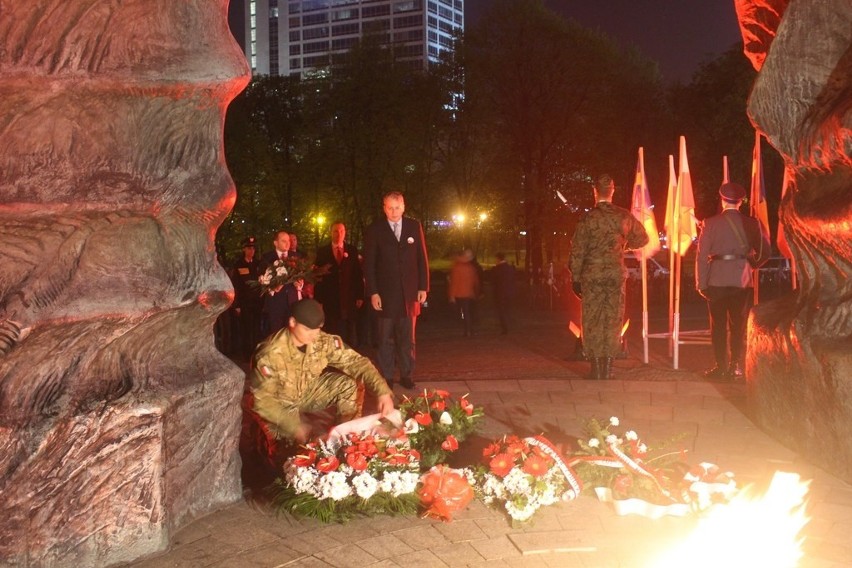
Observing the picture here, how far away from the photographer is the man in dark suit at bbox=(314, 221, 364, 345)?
13.4m

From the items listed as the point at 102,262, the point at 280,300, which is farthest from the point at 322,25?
the point at 102,262

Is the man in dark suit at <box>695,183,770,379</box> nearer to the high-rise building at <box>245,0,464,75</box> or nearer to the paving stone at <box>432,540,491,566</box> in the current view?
the paving stone at <box>432,540,491,566</box>

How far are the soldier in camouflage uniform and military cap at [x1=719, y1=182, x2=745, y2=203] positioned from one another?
2.93 feet

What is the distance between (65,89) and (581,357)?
846cm

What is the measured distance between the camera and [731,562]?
4301mm

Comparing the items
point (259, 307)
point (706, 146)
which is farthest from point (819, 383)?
point (706, 146)

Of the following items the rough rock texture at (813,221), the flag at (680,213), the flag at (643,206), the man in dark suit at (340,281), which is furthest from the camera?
the man in dark suit at (340,281)

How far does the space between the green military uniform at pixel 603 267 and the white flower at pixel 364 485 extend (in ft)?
17.2

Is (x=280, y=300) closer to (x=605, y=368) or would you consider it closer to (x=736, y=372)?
(x=605, y=368)

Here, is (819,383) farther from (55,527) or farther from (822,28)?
(55,527)

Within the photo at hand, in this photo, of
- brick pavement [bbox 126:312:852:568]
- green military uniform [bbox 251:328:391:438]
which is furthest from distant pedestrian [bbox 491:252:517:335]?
green military uniform [bbox 251:328:391:438]

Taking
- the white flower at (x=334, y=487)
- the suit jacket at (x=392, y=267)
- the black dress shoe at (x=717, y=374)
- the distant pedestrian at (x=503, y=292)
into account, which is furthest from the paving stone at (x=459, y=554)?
the distant pedestrian at (x=503, y=292)

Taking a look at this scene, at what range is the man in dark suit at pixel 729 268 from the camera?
986cm

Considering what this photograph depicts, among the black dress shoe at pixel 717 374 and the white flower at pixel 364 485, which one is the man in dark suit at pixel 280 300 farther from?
the white flower at pixel 364 485
